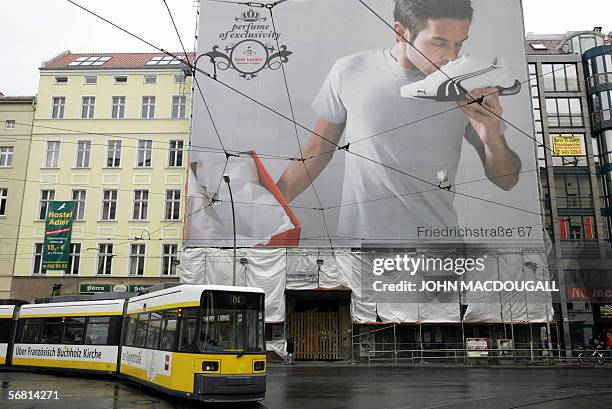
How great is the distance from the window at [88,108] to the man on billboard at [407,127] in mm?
14287

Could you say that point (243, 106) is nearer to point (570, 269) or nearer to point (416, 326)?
point (416, 326)

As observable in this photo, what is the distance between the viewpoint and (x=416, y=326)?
28734 millimetres

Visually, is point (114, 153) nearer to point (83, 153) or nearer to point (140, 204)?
point (83, 153)

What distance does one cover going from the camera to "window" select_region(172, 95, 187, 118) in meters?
35.8

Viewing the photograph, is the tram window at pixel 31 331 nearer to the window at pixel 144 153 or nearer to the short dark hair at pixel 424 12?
the window at pixel 144 153

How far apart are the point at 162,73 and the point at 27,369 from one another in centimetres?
2102

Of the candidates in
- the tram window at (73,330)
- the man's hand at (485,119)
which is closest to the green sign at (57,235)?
the tram window at (73,330)

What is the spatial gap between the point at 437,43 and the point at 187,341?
2507 centimetres

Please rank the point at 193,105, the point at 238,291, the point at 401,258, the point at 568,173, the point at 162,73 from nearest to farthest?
the point at 238,291 < the point at 401,258 < the point at 193,105 < the point at 162,73 < the point at 568,173

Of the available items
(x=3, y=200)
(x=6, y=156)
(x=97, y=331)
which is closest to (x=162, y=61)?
(x=6, y=156)

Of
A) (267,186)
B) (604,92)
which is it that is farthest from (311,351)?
(604,92)

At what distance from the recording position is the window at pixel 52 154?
35.2 metres

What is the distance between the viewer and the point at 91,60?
128 feet

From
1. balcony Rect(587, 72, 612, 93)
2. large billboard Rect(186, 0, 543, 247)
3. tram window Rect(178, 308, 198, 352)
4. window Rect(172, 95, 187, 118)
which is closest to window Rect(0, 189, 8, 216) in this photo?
window Rect(172, 95, 187, 118)
